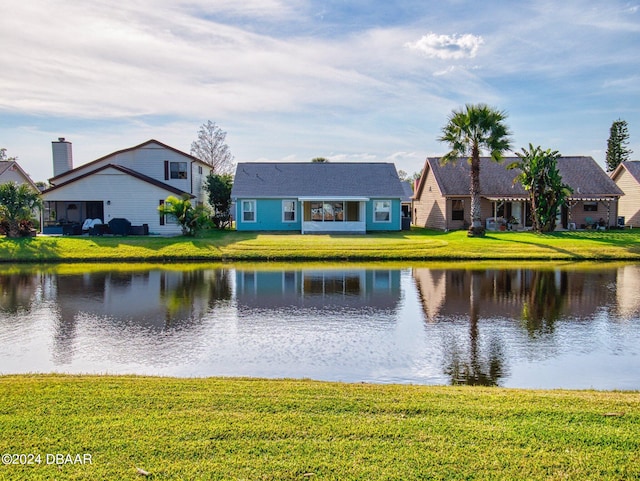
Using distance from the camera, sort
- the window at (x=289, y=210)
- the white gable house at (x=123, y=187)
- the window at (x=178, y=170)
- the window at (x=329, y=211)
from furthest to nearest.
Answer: the window at (x=289, y=210) < the window at (x=329, y=211) < the window at (x=178, y=170) < the white gable house at (x=123, y=187)

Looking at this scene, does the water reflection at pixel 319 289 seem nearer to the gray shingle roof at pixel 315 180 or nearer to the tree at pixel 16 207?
the tree at pixel 16 207

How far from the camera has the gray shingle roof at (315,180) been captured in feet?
125

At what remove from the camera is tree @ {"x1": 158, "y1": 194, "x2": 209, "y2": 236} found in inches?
1214

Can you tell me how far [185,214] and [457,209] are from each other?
19.6 metres

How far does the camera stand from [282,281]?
19281mm

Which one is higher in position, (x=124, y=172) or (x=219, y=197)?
(x=124, y=172)

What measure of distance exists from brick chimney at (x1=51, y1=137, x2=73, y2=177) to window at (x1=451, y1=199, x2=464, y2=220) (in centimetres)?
2747

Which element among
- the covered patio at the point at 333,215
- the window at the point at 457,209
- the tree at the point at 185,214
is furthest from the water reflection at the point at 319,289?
the window at the point at 457,209

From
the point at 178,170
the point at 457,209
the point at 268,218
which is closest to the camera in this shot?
the point at 178,170

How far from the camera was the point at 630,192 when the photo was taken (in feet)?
141

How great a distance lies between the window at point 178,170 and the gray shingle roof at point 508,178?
18266 millimetres

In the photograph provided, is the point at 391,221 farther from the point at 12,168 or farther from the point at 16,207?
the point at 12,168

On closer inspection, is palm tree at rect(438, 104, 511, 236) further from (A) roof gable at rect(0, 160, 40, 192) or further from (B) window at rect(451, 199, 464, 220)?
(A) roof gable at rect(0, 160, 40, 192)

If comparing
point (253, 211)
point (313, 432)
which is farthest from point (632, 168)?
point (313, 432)
